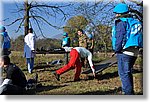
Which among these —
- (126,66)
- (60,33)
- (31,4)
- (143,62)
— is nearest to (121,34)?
(126,66)

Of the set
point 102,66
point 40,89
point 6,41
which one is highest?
point 6,41

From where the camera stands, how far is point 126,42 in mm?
3459

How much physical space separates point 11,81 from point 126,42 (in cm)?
135

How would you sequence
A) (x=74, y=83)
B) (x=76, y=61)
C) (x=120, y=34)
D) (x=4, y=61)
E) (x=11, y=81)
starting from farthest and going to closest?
(x=76, y=61), (x=74, y=83), (x=4, y=61), (x=11, y=81), (x=120, y=34)

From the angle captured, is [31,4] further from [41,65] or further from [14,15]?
[41,65]

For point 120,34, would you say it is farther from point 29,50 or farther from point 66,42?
point 29,50

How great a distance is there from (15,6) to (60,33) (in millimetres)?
642

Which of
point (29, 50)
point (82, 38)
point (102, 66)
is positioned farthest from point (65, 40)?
point (102, 66)

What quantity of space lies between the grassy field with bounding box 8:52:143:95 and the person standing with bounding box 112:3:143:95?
343 mm

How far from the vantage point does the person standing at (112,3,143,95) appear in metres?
3.43

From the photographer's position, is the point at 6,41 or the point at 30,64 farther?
the point at 30,64

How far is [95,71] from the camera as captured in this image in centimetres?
458

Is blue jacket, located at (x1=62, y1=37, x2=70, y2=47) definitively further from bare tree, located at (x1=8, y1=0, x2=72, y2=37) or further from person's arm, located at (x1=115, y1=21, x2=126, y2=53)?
person's arm, located at (x1=115, y1=21, x2=126, y2=53)

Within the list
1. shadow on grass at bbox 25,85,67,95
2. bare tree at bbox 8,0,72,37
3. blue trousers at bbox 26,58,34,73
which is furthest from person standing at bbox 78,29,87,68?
blue trousers at bbox 26,58,34,73
